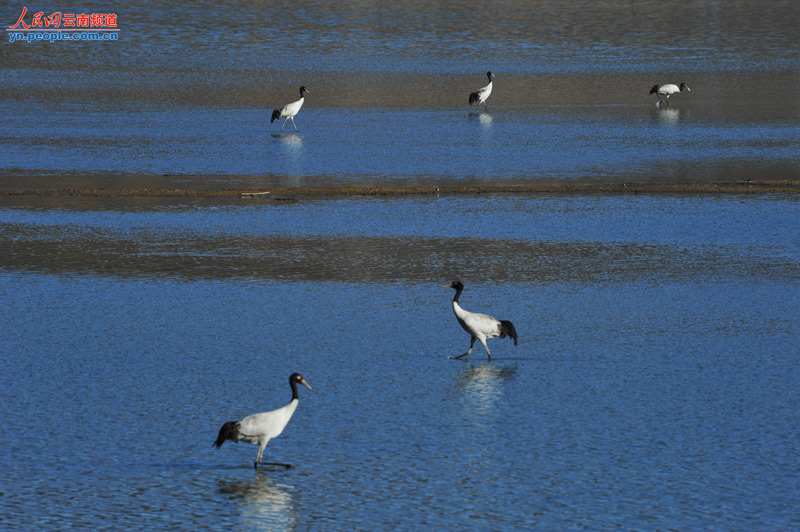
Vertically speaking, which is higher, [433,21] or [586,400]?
[433,21]

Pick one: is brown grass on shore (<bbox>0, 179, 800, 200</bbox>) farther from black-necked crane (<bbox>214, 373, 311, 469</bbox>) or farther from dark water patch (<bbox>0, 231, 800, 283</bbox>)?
black-necked crane (<bbox>214, 373, 311, 469</bbox>)

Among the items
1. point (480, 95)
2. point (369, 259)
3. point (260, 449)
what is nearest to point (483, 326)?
point (260, 449)

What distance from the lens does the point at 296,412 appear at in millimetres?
12320

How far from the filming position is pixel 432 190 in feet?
85.6

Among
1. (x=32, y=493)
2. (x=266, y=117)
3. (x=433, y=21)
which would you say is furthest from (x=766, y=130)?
(x=433, y=21)

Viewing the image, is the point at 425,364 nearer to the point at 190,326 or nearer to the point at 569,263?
the point at 190,326

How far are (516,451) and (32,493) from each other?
4478 millimetres

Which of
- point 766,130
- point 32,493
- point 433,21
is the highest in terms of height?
point 433,21

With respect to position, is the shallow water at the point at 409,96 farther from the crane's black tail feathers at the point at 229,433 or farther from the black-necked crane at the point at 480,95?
the crane's black tail feathers at the point at 229,433
